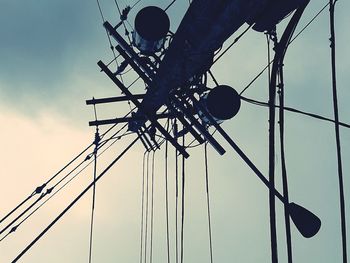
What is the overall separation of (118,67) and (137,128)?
1662 millimetres

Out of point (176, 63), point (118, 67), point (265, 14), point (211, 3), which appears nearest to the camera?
point (211, 3)

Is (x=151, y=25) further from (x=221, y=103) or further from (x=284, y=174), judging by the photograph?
(x=284, y=174)


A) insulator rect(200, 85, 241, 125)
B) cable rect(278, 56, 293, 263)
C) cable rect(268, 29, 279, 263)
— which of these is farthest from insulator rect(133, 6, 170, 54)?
cable rect(268, 29, 279, 263)

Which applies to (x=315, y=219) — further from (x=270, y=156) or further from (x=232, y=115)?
(x=232, y=115)

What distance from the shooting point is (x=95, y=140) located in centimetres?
858

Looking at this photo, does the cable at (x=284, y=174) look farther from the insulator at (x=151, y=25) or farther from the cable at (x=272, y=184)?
the insulator at (x=151, y=25)

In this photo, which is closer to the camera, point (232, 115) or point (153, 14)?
point (153, 14)

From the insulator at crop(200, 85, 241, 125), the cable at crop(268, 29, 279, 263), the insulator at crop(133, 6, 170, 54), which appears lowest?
the cable at crop(268, 29, 279, 263)

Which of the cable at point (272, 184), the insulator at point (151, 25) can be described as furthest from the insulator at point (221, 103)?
the cable at point (272, 184)

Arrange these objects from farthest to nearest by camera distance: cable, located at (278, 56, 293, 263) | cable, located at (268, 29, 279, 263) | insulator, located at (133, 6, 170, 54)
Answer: insulator, located at (133, 6, 170, 54), cable, located at (278, 56, 293, 263), cable, located at (268, 29, 279, 263)

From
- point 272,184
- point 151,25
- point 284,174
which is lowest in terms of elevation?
point 272,184

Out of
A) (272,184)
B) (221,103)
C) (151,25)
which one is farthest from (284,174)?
(221,103)

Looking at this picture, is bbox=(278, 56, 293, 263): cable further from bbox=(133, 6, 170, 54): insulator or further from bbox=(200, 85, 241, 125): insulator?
bbox=(200, 85, 241, 125): insulator

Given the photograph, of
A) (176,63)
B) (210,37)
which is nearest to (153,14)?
(176,63)
